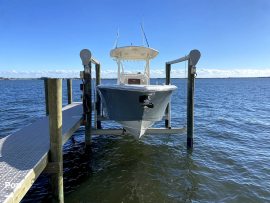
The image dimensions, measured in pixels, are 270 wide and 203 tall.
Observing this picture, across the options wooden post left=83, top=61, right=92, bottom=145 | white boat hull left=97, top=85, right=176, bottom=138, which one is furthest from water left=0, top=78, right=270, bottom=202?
white boat hull left=97, top=85, right=176, bottom=138

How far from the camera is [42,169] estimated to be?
5.32 metres

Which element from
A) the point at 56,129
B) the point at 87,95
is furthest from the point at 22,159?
the point at 87,95

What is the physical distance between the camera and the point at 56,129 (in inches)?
219

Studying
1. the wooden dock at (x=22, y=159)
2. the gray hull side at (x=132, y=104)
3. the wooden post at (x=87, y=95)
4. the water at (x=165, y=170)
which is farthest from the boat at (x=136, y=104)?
the wooden dock at (x=22, y=159)

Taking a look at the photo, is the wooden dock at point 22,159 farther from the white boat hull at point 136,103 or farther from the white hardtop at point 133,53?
the white hardtop at point 133,53

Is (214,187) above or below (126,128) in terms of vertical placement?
below

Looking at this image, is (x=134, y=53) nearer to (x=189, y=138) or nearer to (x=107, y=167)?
(x=189, y=138)

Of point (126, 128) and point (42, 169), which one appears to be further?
point (126, 128)

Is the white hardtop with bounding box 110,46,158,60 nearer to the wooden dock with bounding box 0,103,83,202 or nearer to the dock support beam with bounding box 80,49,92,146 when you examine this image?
the dock support beam with bounding box 80,49,92,146

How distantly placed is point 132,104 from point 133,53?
12.7ft

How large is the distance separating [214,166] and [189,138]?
1563 mm

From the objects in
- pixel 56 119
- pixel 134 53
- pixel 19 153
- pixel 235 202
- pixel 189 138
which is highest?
pixel 134 53

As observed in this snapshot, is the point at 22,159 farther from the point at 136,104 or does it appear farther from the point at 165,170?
the point at 165,170

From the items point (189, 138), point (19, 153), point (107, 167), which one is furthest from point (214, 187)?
point (19, 153)
